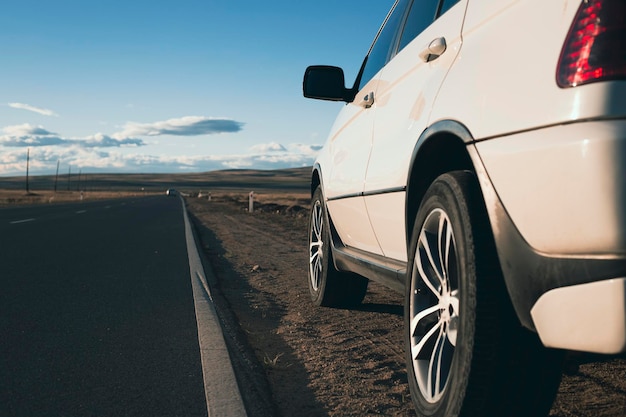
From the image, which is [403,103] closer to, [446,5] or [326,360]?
[446,5]

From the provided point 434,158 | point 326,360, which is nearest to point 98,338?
point 326,360

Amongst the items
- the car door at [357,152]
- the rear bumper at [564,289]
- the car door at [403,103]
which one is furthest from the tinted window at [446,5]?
the rear bumper at [564,289]

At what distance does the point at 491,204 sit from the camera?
79.9 inches

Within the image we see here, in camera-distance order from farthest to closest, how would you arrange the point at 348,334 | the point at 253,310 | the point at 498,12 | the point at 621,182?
A: the point at 253,310, the point at 348,334, the point at 498,12, the point at 621,182

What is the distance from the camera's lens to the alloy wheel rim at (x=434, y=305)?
2414 millimetres

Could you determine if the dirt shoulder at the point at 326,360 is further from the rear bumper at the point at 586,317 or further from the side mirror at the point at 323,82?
the side mirror at the point at 323,82

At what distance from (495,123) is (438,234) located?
0.63 m

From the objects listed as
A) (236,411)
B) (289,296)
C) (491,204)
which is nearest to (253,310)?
(289,296)

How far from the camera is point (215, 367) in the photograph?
11.1 feet

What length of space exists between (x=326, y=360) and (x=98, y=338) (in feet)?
5.10

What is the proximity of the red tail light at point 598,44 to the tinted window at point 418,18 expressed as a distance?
1497 mm

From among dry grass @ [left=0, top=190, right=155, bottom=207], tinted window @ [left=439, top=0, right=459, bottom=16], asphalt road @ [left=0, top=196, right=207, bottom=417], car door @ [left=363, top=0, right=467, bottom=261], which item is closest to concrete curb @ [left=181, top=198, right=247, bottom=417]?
asphalt road @ [left=0, top=196, right=207, bottom=417]

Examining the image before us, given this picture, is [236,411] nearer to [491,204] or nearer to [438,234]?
[438,234]

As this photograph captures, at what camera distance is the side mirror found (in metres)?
4.73
